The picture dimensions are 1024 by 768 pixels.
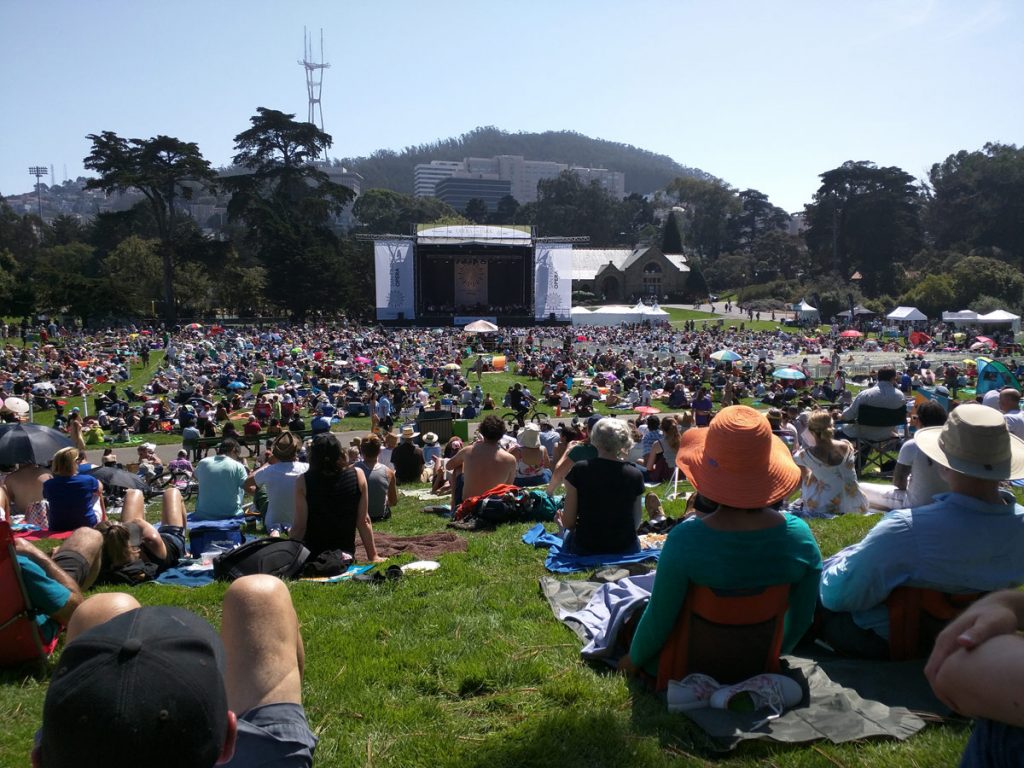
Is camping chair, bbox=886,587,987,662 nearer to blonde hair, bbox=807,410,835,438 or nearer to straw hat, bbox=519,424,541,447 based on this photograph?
blonde hair, bbox=807,410,835,438

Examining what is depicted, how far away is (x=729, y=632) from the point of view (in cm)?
251

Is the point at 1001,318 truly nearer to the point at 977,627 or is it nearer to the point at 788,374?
the point at 788,374

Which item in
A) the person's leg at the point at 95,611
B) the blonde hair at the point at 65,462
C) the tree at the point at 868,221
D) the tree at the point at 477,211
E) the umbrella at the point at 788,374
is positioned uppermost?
the tree at the point at 477,211

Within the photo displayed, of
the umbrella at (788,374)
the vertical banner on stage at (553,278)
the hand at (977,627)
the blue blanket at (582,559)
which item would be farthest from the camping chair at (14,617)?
the vertical banner on stage at (553,278)

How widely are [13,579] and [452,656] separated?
1700 millimetres

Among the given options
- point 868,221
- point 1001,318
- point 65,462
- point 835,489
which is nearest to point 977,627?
point 835,489

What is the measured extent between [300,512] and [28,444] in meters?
3.51

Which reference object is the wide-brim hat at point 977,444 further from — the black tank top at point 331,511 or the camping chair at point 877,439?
the camping chair at point 877,439

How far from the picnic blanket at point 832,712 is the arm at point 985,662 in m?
1.15

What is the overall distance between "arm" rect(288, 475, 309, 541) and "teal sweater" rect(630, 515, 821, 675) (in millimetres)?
2349

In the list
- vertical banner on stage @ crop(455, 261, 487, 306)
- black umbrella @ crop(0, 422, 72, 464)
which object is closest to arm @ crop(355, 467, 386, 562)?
black umbrella @ crop(0, 422, 72, 464)

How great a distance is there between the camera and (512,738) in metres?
2.49

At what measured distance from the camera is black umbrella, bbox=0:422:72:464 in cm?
634

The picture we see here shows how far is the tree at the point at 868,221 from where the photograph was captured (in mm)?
63250
